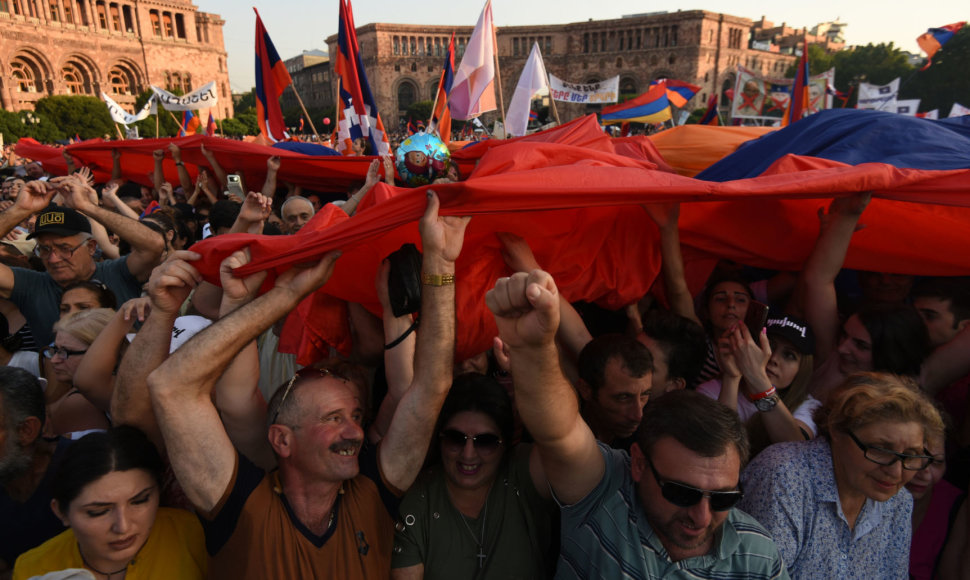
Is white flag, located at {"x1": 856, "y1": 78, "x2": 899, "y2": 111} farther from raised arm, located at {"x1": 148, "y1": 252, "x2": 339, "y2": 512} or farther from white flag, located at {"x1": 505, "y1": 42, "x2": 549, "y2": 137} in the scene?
raised arm, located at {"x1": 148, "y1": 252, "x2": 339, "y2": 512}

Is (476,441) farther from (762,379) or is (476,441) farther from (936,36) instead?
(936,36)

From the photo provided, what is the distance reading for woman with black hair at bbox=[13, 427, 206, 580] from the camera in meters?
1.65

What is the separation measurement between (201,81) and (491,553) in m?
61.0

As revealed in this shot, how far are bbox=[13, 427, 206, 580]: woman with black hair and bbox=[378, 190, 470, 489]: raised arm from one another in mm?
757

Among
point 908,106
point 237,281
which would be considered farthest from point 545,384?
point 908,106

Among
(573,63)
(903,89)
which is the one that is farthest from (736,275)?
(573,63)

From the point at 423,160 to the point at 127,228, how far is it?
83.6 inches

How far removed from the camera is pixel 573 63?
58438 millimetres

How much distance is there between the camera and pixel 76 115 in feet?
102

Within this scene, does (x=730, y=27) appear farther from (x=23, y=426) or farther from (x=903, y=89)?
(x=23, y=426)

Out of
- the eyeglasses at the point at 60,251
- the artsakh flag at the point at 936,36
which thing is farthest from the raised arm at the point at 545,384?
the artsakh flag at the point at 936,36

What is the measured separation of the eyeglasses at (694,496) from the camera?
155 cm

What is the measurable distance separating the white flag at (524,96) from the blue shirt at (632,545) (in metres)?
5.81

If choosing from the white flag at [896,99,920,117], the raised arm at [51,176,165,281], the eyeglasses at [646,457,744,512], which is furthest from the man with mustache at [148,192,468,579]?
the white flag at [896,99,920,117]
